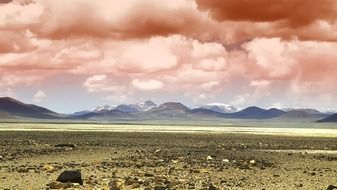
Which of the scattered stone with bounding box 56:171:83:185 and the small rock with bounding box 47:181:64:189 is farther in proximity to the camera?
the scattered stone with bounding box 56:171:83:185

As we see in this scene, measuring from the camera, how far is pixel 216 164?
113 feet

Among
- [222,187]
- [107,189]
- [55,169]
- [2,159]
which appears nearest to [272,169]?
[222,187]

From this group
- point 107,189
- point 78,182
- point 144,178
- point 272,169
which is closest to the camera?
point 107,189

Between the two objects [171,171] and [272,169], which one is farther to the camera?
[272,169]

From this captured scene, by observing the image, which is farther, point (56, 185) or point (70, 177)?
point (70, 177)

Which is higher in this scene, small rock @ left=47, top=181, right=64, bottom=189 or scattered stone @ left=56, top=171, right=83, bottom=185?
scattered stone @ left=56, top=171, right=83, bottom=185

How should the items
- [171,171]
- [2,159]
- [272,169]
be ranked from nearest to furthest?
1. [171,171]
2. [272,169]
3. [2,159]

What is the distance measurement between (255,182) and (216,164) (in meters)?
9.25

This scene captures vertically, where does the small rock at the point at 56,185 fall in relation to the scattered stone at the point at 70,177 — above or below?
below

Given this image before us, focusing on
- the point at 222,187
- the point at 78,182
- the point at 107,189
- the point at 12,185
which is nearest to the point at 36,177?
the point at 12,185

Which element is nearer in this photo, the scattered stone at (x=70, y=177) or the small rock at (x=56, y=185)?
the small rock at (x=56, y=185)

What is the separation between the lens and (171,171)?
2855 cm

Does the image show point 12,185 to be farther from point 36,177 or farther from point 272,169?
point 272,169

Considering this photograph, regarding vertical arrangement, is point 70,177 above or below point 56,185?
above
